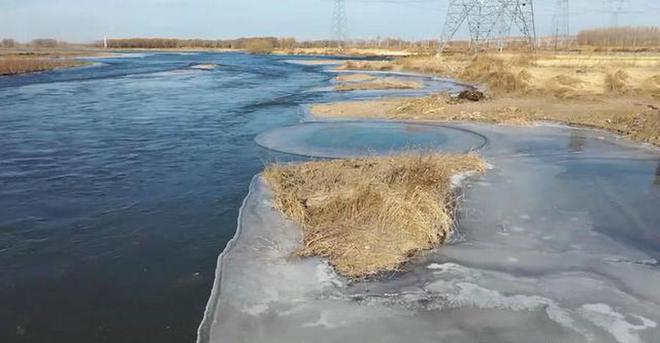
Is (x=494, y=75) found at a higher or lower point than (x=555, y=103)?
higher

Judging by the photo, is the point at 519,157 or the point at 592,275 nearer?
the point at 592,275

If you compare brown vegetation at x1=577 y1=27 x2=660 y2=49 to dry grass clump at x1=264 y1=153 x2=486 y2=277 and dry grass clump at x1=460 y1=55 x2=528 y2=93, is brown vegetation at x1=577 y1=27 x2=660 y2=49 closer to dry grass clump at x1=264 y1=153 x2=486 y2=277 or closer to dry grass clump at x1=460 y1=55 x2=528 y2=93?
dry grass clump at x1=460 y1=55 x2=528 y2=93

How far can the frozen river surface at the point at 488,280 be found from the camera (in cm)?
475

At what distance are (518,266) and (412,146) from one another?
679cm

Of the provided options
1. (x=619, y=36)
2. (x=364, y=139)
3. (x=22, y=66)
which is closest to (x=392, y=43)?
(x=619, y=36)

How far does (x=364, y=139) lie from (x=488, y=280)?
27.8 ft

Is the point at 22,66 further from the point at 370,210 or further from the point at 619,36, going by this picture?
the point at 619,36

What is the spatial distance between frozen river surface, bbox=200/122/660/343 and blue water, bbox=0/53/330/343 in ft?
1.89

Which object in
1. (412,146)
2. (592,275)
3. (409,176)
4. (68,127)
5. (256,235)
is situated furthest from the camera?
(68,127)

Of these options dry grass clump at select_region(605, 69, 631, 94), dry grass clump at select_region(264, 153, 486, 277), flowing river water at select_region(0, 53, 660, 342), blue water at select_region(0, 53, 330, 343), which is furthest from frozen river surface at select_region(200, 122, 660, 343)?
dry grass clump at select_region(605, 69, 631, 94)

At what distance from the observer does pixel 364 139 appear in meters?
13.9

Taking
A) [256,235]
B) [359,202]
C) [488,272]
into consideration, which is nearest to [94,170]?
[256,235]

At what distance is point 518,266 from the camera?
6031mm

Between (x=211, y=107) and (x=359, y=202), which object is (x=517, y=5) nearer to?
(x=211, y=107)
